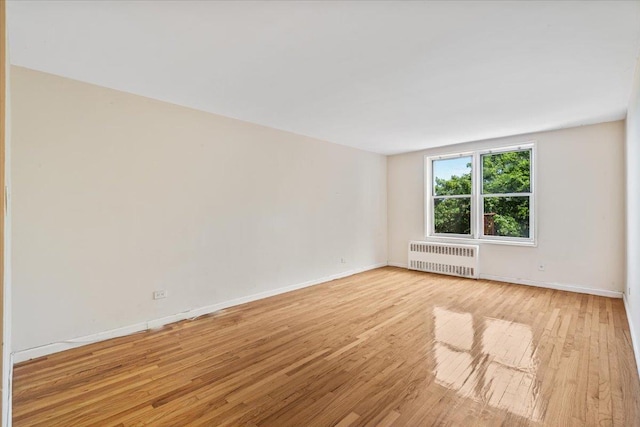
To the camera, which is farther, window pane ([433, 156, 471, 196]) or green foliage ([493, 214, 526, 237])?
window pane ([433, 156, 471, 196])

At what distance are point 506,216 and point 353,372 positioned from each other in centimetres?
434

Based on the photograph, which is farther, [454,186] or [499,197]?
[454,186]

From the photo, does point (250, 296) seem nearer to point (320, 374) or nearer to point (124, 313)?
point (124, 313)

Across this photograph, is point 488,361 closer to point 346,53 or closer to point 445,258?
point 346,53

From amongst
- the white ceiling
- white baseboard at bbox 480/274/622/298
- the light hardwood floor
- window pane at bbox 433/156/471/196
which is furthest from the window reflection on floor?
window pane at bbox 433/156/471/196

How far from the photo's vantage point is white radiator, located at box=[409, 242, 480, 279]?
5414 mm

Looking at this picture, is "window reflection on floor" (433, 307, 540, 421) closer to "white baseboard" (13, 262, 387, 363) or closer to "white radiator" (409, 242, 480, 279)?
"white radiator" (409, 242, 480, 279)

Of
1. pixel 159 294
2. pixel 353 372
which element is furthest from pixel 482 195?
pixel 159 294

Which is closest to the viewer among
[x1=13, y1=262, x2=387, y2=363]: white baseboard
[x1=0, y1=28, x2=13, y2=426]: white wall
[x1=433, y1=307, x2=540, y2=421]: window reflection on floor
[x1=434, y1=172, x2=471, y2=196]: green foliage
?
[x1=0, y1=28, x2=13, y2=426]: white wall

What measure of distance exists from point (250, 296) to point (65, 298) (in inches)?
80.0

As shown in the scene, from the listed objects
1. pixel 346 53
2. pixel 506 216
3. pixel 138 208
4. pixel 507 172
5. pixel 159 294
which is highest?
pixel 346 53

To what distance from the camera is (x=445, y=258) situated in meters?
5.71

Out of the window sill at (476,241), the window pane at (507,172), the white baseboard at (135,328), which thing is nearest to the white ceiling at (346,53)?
the window pane at (507,172)

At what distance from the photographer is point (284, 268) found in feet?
15.3
